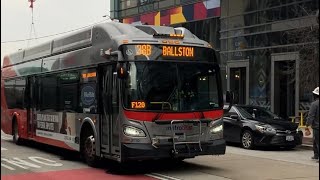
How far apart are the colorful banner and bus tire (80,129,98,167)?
60.1 feet

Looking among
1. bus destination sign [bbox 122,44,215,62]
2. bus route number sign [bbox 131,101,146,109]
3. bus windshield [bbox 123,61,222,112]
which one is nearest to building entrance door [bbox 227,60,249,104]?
bus destination sign [bbox 122,44,215,62]

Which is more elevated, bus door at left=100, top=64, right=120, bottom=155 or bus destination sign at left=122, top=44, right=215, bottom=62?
bus destination sign at left=122, top=44, right=215, bottom=62

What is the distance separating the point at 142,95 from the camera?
401 inches

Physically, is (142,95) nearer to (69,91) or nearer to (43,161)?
(69,91)

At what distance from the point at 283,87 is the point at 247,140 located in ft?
31.4

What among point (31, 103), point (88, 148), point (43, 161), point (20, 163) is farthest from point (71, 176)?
point (31, 103)

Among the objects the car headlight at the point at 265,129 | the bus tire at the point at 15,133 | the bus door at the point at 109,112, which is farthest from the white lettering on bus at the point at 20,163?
the car headlight at the point at 265,129

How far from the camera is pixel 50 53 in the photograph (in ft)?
48.4

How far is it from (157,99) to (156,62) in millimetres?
757

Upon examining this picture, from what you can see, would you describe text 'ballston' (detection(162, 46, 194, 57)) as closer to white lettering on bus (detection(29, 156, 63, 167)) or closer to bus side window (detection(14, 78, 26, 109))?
white lettering on bus (detection(29, 156, 63, 167))

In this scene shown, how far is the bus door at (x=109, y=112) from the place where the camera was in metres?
10.4

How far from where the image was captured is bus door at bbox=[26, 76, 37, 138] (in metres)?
15.9

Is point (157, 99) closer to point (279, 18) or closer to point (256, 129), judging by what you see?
point (256, 129)

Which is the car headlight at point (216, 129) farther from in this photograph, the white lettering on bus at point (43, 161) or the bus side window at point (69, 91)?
the white lettering on bus at point (43, 161)
